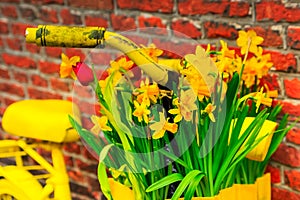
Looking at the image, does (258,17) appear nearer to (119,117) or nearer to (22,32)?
(119,117)

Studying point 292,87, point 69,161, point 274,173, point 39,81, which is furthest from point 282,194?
point 39,81

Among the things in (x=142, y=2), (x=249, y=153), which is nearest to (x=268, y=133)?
(x=249, y=153)

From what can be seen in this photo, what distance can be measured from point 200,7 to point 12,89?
1154 mm

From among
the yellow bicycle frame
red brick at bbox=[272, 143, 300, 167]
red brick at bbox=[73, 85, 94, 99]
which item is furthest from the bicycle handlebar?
red brick at bbox=[73, 85, 94, 99]

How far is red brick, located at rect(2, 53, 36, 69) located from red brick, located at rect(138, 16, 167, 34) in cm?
67

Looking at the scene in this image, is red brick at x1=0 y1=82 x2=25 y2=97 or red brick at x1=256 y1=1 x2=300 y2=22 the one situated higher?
red brick at x1=256 y1=1 x2=300 y2=22

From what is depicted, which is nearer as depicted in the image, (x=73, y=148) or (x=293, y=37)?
(x=293, y=37)

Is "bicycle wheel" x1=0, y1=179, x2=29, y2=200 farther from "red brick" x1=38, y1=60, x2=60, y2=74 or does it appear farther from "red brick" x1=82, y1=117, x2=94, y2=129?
"red brick" x1=38, y1=60, x2=60, y2=74

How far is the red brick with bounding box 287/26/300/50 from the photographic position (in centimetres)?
153

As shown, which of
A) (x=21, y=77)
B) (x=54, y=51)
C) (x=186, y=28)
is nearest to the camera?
(x=186, y=28)

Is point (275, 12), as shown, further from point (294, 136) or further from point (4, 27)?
point (4, 27)

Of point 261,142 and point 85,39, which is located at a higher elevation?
point 85,39

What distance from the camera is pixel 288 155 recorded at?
5.37 feet

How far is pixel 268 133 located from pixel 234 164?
0.11 metres
